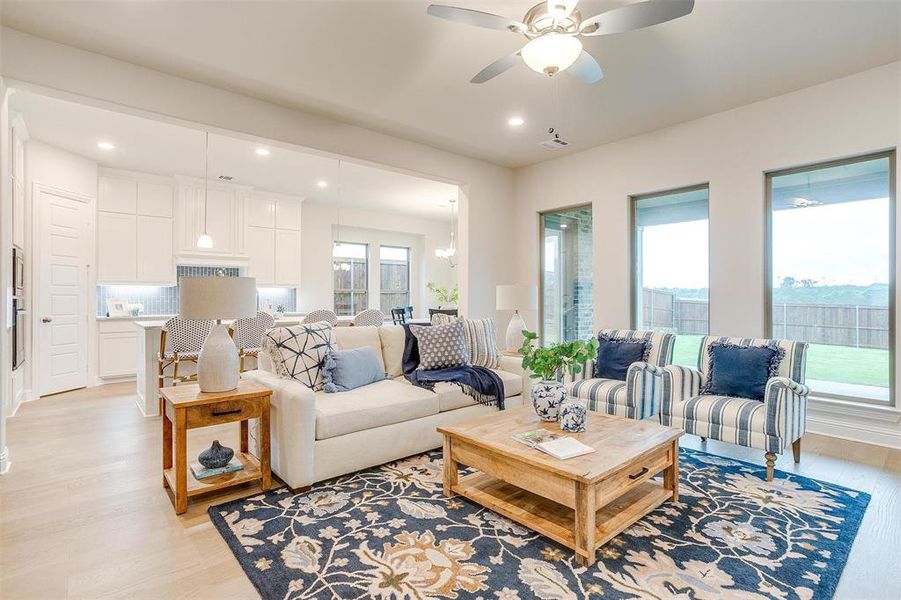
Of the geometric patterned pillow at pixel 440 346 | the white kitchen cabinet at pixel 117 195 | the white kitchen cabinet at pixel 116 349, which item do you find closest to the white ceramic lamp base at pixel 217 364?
the geometric patterned pillow at pixel 440 346

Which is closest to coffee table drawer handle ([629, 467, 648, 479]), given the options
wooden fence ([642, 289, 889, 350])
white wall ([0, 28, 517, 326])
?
wooden fence ([642, 289, 889, 350])

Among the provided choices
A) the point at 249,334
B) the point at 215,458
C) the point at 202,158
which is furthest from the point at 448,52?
the point at 202,158

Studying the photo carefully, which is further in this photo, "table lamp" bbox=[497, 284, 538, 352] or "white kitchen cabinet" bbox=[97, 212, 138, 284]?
"white kitchen cabinet" bbox=[97, 212, 138, 284]

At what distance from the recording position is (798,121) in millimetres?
3822

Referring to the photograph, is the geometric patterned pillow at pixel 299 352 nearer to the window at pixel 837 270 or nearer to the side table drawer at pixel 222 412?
the side table drawer at pixel 222 412

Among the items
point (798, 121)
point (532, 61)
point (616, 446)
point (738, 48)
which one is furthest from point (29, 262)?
point (798, 121)

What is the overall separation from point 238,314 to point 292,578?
4.70 feet

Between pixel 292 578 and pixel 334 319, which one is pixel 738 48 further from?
pixel 334 319

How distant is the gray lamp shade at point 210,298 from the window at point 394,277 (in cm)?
683

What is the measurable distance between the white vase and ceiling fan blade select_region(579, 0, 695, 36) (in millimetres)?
1985

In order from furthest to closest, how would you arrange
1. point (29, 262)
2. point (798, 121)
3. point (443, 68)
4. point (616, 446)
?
point (29, 262)
point (798, 121)
point (443, 68)
point (616, 446)

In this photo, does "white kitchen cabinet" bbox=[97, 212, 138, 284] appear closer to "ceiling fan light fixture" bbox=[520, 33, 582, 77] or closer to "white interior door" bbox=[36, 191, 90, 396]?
"white interior door" bbox=[36, 191, 90, 396]

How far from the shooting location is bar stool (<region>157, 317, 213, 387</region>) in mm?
4379

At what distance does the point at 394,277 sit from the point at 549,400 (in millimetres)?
7383
